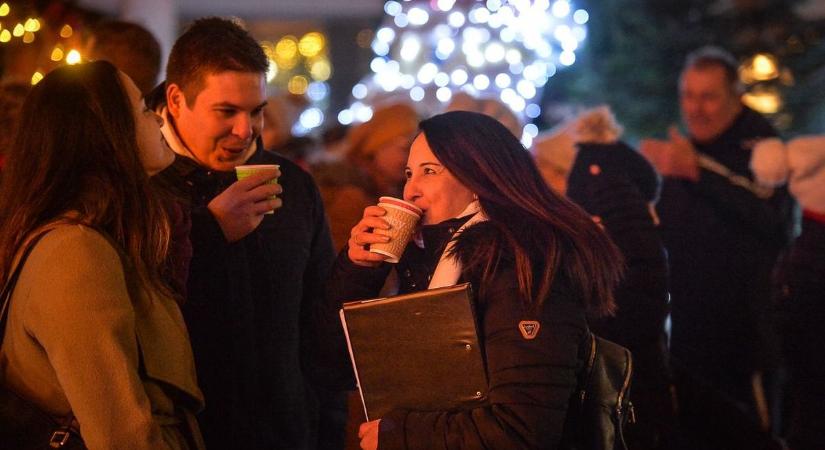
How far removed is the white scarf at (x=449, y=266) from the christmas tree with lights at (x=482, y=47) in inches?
161

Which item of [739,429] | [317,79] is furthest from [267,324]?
[317,79]

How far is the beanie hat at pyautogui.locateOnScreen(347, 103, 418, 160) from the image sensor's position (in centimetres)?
616

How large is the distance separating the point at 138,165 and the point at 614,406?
1.59m

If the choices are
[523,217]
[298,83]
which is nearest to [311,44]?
[298,83]

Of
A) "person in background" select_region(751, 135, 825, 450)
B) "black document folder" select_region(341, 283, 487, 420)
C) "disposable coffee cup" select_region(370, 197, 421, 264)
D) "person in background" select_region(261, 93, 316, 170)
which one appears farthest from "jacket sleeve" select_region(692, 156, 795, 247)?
"black document folder" select_region(341, 283, 487, 420)

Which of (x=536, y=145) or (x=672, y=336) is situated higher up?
(x=536, y=145)

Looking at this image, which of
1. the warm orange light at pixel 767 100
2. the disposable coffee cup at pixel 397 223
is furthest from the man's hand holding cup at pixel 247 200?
the warm orange light at pixel 767 100

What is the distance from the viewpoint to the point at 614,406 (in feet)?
10.0

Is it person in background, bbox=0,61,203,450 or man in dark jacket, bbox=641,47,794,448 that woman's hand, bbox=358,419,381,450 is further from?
man in dark jacket, bbox=641,47,794,448

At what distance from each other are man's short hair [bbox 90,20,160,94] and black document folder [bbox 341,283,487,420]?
96.6 inches

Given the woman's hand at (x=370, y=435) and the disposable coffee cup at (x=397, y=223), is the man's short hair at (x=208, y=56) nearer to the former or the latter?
the disposable coffee cup at (x=397, y=223)

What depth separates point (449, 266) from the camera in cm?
303

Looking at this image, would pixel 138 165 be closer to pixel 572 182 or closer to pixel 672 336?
pixel 572 182

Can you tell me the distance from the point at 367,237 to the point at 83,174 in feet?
2.81
